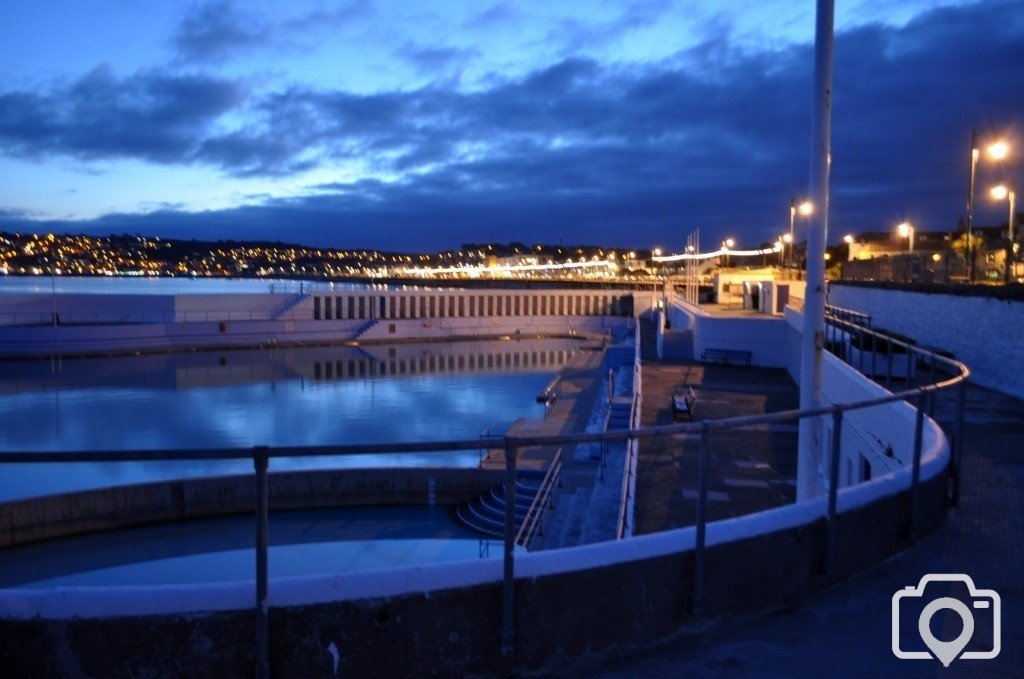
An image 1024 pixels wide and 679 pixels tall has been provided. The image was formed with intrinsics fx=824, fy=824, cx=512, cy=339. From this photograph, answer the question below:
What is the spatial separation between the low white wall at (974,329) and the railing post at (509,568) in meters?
13.1

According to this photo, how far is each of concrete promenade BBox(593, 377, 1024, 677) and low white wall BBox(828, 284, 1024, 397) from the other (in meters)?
9.33

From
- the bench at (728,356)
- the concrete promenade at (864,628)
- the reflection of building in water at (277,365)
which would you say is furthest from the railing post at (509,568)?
the reflection of building in water at (277,365)

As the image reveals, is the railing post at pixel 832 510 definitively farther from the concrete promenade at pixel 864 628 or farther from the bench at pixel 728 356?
the bench at pixel 728 356

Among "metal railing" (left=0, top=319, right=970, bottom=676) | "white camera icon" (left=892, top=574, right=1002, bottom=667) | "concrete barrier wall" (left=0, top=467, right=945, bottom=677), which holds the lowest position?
"white camera icon" (left=892, top=574, right=1002, bottom=667)

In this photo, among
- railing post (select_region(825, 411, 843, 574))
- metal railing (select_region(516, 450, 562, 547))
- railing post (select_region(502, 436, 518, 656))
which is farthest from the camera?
metal railing (select_region(516, 450, 562, 547))

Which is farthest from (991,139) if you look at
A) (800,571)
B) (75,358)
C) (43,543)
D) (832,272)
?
(75,358)

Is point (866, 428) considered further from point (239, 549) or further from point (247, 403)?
point (247, 403)

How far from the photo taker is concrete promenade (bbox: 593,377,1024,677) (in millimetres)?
3809

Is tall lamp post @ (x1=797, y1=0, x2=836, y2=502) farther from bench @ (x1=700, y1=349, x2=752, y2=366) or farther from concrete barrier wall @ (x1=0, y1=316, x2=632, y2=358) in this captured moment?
concrete barrier wall @ (x1=0, y1=316, x2=632, y2=358)

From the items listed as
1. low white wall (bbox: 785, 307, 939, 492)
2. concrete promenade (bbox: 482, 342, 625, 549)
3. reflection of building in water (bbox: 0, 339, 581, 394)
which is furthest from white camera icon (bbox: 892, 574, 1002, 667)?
reflection of building in water (bbox: 0, 339, 581, 394)

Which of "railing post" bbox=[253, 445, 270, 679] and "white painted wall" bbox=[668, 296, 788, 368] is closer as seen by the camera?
"railing post" bbox=[253, 445, 270, 679]

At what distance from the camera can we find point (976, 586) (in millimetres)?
4922

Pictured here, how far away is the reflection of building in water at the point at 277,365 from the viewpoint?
4856 centimetres

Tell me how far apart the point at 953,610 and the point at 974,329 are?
13929 millimetres
